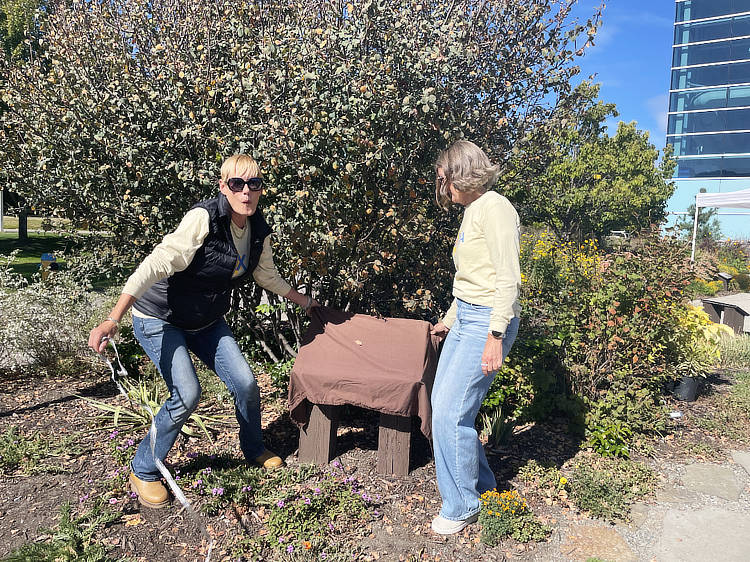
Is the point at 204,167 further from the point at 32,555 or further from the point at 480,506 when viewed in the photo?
the point at 480,506

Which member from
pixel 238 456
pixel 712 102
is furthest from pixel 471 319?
pixel 712 102

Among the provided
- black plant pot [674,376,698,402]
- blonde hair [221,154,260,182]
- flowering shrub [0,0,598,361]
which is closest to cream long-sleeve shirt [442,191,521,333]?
flowering shrub [0,0,598,361]

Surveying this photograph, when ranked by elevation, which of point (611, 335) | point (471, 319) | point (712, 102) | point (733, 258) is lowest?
point (611, 335)

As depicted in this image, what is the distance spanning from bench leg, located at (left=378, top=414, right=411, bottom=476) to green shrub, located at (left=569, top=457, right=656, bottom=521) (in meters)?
1.02

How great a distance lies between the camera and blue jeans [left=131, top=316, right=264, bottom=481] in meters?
3.01

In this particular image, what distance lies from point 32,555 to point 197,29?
345 cm

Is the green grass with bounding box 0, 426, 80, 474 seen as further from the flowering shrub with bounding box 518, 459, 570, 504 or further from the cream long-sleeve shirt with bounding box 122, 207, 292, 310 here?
the flowering shrub with bounding box 518, 459, 570, 504

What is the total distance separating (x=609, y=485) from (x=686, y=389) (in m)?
2.33

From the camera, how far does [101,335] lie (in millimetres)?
2527

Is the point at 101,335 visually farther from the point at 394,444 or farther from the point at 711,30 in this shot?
the point at 711,30

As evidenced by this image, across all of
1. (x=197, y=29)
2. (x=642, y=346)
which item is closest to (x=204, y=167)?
(x=197, y=29)

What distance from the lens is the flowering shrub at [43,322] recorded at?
493 cm

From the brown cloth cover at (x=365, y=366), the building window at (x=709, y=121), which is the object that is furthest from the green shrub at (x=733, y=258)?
the building window at (x=709, y=121)

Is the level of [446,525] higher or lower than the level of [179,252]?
lower
